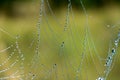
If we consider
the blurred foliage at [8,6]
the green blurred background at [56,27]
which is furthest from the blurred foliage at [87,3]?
the blurred foliage at [8,6]

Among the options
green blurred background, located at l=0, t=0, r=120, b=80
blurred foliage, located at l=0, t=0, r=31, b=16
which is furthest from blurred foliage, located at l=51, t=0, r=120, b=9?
blurred foliage, located at l=0, t=0, r=31, b=16

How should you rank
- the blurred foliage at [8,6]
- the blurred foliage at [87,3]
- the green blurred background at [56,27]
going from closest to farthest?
1. the green blurred background at [56,27]
2. the blurred foliage at [87,3]
3. the blurred foliage at [8,6]

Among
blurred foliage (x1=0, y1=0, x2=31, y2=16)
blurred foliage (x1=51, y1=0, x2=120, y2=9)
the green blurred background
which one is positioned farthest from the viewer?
blurred foliage (x1=0, y1=0, x2=31, y2=16)

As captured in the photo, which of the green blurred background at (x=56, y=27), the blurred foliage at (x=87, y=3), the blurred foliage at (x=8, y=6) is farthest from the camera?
the blurred foliage at (x=8, y=6)

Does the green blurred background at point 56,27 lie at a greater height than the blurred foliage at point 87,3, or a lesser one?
lesser

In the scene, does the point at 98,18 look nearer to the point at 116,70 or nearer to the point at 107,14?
the point at 107,14

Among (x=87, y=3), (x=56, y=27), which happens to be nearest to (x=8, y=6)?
(x=87, y=3)

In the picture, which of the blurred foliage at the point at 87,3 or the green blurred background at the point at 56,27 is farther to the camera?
the blurred foliage at the point at 87,3

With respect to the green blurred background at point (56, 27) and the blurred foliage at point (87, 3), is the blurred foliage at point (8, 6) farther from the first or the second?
the blurred foliage at point (87, 3)

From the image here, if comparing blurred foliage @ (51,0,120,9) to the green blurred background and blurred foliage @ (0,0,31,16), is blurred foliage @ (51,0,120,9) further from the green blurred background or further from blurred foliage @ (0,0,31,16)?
blurred foliage @ (0,0,31,16)
